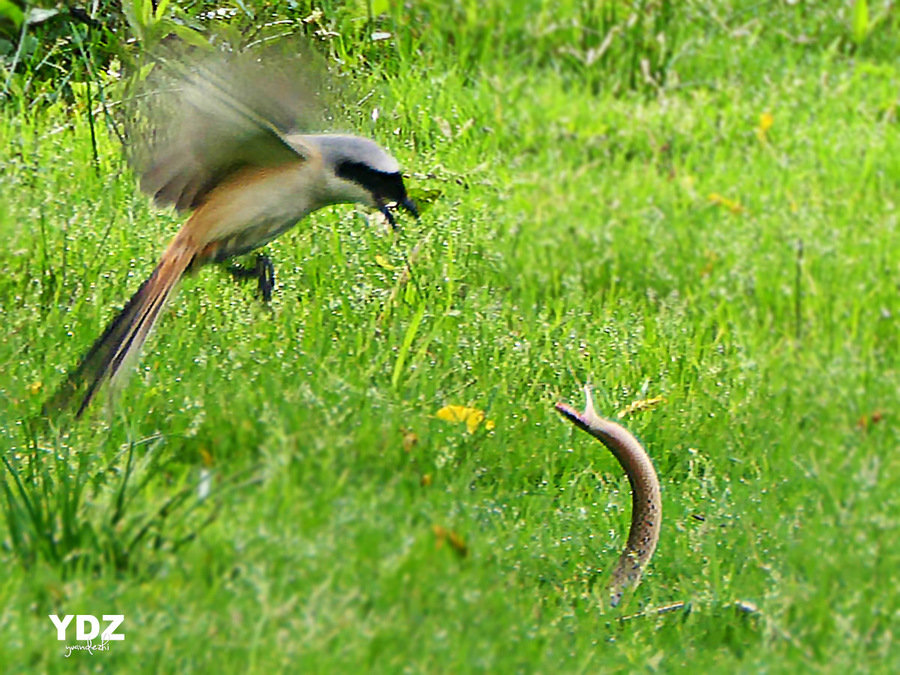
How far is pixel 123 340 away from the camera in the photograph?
3578 mm

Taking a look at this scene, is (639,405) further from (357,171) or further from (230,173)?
(230,173)

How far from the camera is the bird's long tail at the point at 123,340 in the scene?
3561mm

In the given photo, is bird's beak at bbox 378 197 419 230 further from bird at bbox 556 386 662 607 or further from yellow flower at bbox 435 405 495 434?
bird at bbox 556 386 662 607

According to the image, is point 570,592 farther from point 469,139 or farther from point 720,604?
point 469,139

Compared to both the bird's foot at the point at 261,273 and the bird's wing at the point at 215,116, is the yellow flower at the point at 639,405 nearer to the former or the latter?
the bird's foot at the point at 261,273

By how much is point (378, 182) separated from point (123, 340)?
792 millimetres

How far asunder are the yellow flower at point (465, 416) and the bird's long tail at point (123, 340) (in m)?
0.83

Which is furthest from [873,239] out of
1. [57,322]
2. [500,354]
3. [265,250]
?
[57,322]

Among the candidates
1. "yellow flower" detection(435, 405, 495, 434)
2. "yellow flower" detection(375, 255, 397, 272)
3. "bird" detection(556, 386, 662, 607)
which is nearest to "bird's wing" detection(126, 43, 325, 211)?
"yellow flower" detection(375, 255, 397, 272)

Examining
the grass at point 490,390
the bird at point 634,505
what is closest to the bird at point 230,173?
the grass at point 490,390

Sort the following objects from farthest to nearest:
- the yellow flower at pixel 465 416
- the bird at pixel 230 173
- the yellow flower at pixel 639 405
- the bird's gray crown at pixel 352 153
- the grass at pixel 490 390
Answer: the yellow flower at pixel 639 405
the yellow flower at pixel 465 416
the bird's gray crown at pixel 352 153
the bird at pixel 230 173
the grass at pixel 490 390

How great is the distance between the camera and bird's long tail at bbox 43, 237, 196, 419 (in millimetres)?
3561

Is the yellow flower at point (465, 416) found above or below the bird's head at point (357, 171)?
below

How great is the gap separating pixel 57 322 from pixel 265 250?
680 millimetres
